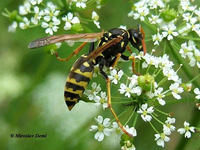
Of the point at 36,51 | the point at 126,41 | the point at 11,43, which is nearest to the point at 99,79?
the point at 126,41

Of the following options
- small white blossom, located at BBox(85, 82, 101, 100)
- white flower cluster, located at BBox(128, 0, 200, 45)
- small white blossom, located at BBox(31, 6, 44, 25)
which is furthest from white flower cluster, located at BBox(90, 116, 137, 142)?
small white blossom, located at BBox(31, 6, 44, 25)

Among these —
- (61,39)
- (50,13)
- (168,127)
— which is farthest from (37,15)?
(168,127)

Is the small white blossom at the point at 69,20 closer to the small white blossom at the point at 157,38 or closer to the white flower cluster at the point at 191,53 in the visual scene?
the small white blossom at the point at 157,38

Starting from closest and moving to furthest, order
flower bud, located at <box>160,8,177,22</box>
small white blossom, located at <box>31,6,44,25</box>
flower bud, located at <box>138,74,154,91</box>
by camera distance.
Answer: flower bud, located at <box>138,74,154,91</box>, flower bud, located at <box>160,8,177,22</box>, small white blossom, located at <box>31,6,44,25</box>

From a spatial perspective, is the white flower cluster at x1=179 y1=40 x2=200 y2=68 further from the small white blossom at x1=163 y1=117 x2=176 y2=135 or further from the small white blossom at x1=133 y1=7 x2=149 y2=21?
the small white blossom at x1=163 y1=117 x2=176 y2=135

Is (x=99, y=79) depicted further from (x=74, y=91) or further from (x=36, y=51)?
(x=36, y=51)

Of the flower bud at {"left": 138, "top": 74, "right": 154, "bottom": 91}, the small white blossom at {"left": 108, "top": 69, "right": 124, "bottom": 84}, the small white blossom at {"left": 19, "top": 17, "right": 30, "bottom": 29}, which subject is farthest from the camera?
the small white blossom at {"left": 19, "top": 17, "right": 30, "bottom": 29}

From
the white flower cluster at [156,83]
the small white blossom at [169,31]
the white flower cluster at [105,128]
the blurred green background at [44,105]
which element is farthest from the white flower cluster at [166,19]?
the white flower cluster at [105,128]
